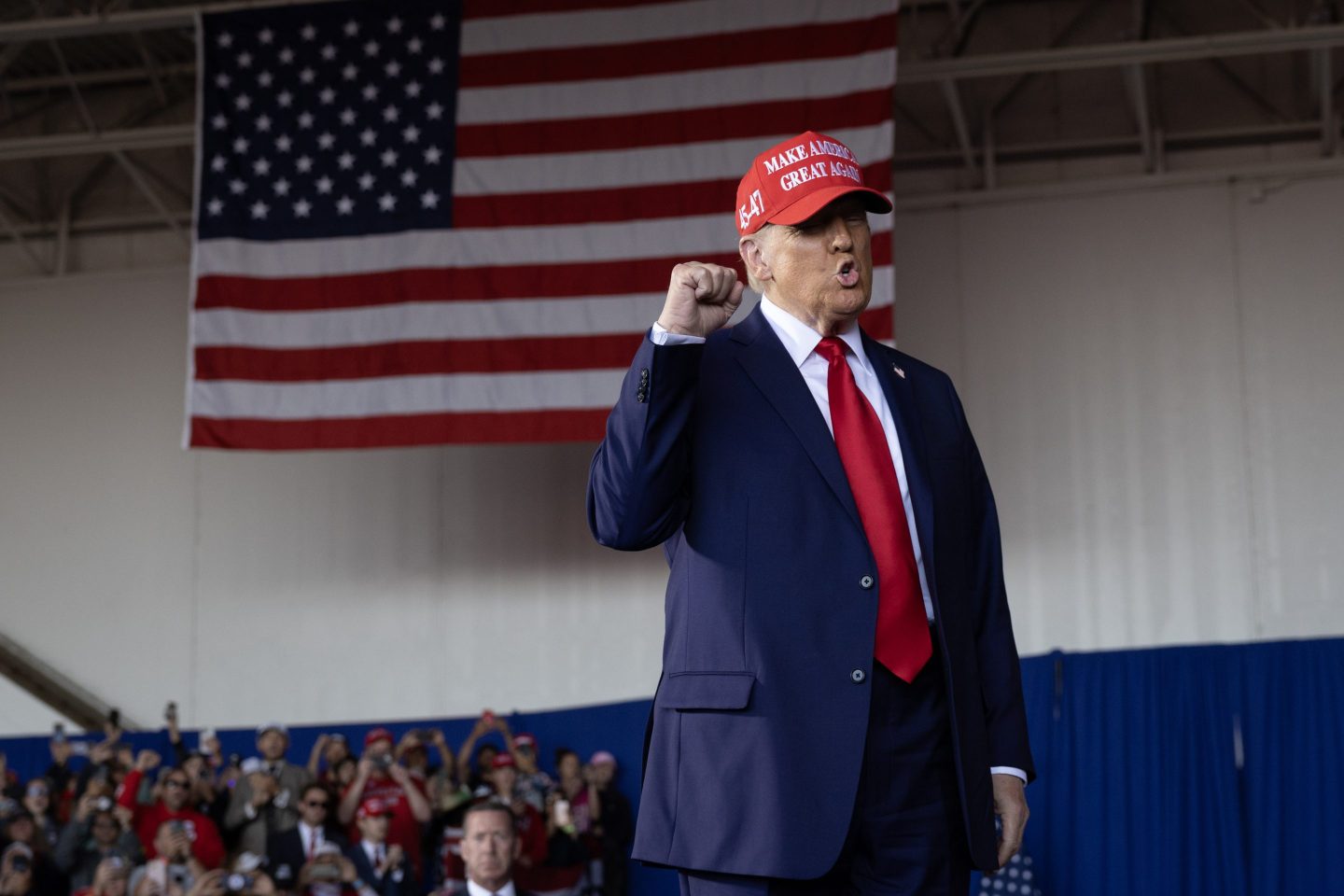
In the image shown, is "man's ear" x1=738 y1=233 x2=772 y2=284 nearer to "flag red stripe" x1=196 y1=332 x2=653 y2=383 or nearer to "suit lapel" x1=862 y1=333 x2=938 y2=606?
"suit lapel" x1=862 y1=333 x2=938 y2=606

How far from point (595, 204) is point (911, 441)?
21.5ft

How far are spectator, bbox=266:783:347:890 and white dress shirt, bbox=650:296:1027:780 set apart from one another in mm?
6517

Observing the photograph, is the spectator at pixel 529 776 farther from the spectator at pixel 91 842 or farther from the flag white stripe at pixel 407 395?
the flag white stripe at pixel 407 395

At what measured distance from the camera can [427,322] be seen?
838cm

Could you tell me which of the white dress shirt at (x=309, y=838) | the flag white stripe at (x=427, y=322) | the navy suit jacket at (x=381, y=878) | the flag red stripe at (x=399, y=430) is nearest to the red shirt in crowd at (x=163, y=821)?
the white dress shirt at (x=309, y=838)

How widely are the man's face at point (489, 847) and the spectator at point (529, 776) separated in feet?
10.8

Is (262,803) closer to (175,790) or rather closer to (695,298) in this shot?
(175,790)

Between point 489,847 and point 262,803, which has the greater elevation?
point 489,847

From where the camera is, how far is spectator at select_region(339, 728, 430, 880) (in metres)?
8.39

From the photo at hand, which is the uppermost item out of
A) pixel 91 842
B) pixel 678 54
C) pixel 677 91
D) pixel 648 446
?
pixel 678 54

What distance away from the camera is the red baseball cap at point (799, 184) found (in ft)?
5.92

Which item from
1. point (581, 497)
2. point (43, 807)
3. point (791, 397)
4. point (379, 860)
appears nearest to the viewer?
point (791, 397)

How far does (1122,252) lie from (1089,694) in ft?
13.2

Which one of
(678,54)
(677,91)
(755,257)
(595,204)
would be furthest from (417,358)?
(755,257)
